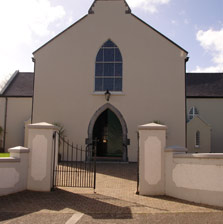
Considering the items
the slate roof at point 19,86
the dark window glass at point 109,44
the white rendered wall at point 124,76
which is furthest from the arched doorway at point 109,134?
the slate roof at point 19,86

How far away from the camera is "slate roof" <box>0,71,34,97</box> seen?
25.4 m

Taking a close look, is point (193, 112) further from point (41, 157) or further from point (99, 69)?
point (41, 157)

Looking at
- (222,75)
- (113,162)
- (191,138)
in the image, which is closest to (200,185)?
(113,162)

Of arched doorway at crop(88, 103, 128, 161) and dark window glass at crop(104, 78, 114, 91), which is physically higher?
dark window glass at crop(104, 78, 114, 91)

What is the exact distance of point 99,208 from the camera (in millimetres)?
6949

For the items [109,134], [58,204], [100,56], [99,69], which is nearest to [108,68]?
[99,69]

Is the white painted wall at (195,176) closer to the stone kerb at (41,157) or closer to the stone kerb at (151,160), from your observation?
the stone kerb at (151,160)

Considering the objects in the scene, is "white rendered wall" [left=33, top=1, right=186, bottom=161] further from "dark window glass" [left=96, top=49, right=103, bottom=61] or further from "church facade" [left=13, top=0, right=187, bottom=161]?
"dark window glass" [left=96, top=49, right=103, bottom=61]

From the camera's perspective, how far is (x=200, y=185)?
25.1 feet

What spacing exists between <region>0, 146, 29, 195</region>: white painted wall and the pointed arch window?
33.6ft

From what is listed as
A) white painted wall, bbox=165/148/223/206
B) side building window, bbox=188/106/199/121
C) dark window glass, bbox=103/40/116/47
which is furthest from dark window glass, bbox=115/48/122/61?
white painted wall, bbox=165/148/223/206

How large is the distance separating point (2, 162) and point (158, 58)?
12873 mm

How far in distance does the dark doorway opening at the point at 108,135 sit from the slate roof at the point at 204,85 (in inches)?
387

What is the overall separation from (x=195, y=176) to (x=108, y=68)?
12.1 m
